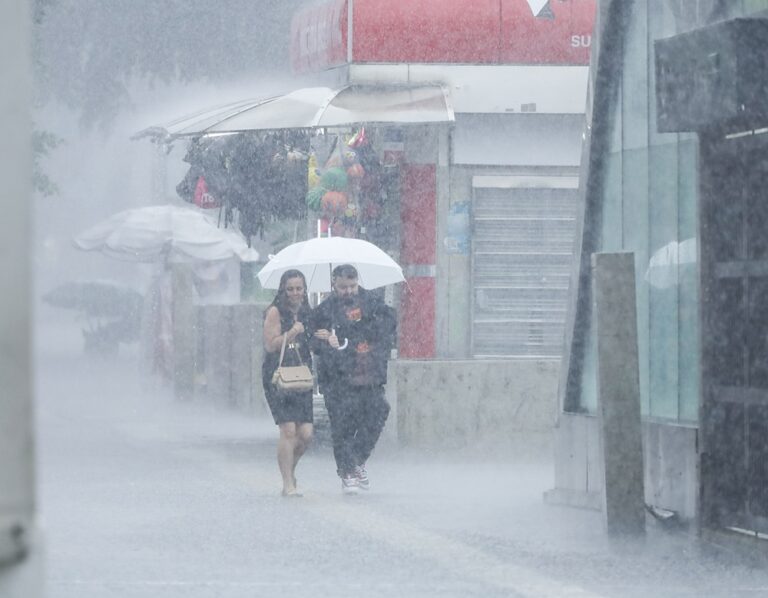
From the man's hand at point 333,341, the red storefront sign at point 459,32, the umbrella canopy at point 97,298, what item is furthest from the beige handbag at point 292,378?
the umbrella canopy at point 97,298

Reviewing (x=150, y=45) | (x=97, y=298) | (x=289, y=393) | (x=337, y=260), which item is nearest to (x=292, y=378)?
(x=289, y=393)

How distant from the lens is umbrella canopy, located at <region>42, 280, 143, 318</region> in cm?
4222

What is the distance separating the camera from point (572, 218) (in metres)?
17.0

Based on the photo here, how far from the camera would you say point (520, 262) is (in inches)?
671

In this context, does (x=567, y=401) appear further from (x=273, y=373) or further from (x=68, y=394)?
(x=68, y=394)

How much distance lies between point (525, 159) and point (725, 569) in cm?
913

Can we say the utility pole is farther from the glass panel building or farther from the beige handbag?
the beige handbag

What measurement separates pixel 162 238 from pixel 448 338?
1040cm

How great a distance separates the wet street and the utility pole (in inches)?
196

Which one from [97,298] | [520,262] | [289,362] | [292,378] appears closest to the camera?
[292,378]

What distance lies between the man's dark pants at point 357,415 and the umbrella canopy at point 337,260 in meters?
1.13

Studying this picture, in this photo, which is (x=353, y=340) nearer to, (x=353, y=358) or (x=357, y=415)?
(x=353, y=358)

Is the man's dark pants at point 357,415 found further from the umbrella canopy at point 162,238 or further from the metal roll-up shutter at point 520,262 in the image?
the umbrella canopy at point 162,238

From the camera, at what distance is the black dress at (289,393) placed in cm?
1166
